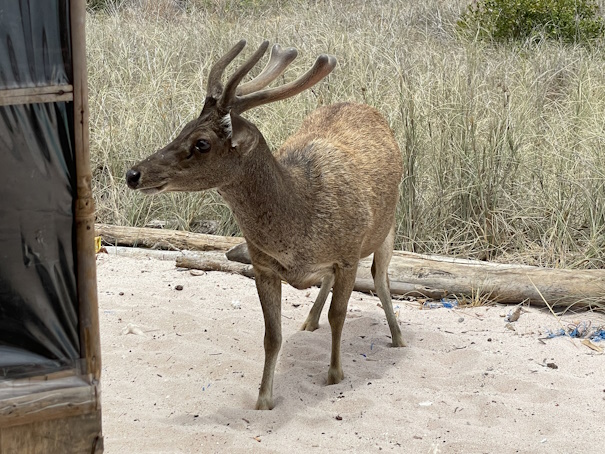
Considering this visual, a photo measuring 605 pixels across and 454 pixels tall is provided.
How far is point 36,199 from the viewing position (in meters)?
2.88

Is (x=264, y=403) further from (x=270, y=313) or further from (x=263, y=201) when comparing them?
(x=263, y=201)

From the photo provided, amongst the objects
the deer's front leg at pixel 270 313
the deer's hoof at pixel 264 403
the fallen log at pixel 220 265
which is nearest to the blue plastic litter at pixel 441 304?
the fallen log at pixel 220 265

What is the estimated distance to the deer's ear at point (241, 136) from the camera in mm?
4012

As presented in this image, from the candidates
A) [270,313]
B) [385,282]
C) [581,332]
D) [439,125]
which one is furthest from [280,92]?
[439,125]

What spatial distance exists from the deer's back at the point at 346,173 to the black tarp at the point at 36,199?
67.3 inches

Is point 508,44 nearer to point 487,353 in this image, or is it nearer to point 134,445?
point 487,353

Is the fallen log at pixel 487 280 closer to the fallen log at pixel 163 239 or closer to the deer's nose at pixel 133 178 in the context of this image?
the fallen log at pixel 163 239

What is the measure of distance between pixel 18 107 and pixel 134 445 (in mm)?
1781

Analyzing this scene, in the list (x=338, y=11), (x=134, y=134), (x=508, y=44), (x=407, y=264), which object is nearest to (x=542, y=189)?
(x=407, y=264)

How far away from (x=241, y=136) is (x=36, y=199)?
133 cm

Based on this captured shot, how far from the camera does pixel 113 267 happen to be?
646 cm

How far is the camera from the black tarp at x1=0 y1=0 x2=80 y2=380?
2781mm

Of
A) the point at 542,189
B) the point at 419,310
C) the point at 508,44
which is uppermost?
the point at 508,44

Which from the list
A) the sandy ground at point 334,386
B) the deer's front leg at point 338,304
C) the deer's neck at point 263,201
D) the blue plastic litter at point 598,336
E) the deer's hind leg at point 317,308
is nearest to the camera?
the sandy ground at point 334,386
